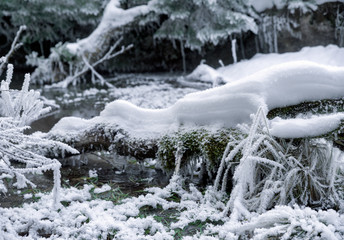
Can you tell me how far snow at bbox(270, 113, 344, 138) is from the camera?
1.94 metres

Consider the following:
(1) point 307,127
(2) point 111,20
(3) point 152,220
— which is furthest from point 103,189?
(2) point 111,20

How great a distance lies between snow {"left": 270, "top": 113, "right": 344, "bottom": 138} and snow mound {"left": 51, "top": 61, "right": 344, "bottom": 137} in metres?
0.21

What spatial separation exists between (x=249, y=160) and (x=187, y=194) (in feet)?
1.96

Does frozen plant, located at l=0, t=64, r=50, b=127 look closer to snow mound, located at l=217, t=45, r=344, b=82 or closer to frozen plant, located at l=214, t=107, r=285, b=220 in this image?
frozen plant, located at l=214, t=107, r=285, b=220

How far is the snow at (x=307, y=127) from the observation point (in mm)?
1942

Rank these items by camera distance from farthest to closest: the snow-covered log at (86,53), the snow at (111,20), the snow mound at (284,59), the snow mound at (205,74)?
the snow at (111,20) < the snow-covered log at (86,53) < the snow mound at (205,74) < the snow mound at (284,59)

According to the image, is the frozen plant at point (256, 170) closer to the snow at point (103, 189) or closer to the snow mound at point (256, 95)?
the snow mound at point (256, 95)

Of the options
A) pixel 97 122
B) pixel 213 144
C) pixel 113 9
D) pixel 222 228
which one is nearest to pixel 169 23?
pixel 113 9

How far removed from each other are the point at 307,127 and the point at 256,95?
0.45 metres

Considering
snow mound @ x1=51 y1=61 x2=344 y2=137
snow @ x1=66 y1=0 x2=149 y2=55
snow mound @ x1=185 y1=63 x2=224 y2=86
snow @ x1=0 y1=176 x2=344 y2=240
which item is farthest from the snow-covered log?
snow @ x1=0 y1=176 x2=344 y2=240

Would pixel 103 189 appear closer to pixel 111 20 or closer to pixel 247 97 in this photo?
pixel 247 97

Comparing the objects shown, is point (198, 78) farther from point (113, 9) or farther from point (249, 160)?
point (249, 160)

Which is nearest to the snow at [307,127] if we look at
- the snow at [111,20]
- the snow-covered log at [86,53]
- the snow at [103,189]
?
the snow at [103,189]

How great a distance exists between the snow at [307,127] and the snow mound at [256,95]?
205mm
